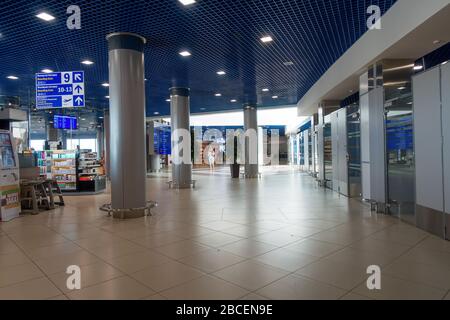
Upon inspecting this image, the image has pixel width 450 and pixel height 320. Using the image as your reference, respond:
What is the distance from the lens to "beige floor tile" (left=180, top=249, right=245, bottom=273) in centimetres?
336

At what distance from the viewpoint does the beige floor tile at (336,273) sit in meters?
2.91

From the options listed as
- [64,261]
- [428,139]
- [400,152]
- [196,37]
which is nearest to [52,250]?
[64,261]

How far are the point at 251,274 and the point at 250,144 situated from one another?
1254 cm

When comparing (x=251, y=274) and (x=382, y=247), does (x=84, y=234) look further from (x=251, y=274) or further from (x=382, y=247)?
(x=382, y=247)

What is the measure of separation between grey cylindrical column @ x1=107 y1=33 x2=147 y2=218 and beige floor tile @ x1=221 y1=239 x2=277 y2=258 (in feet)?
9.38

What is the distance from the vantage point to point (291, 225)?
5.29 m

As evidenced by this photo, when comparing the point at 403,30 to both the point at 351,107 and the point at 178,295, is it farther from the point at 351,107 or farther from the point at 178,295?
the point at 178,295

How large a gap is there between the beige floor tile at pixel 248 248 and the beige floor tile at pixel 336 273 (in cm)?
70

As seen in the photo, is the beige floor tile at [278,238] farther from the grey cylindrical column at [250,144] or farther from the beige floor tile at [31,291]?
the grey cylindrical column at [250,144]

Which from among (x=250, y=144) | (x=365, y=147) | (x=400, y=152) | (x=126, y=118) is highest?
(x=126, y=118)

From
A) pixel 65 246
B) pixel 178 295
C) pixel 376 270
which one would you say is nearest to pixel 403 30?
pixel 376 270

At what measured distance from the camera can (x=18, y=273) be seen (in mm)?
3299

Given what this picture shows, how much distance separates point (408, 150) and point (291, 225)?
248 centimetres

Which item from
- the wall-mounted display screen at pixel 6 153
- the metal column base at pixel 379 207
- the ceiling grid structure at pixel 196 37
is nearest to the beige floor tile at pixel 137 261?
the ceiling grid structure at pixel 196 37
